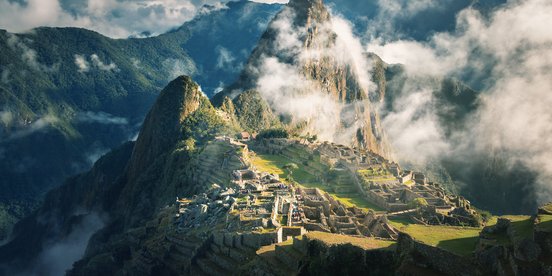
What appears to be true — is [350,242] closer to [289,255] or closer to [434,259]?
[289,255]

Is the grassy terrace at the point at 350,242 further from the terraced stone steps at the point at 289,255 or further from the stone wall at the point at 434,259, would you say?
the stone wall at the point at 434,259

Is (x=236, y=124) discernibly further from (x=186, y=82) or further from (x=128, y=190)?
(x=128, y=190)

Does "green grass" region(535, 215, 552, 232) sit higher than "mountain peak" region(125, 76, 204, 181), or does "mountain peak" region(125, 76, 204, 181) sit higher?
"mountain peak" region(125, 76, 204, 181)

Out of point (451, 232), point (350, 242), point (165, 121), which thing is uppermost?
point (165, 121)

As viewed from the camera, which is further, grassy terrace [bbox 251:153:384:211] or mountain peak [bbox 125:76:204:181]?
mountain peak [bbox 125:76:204:181]

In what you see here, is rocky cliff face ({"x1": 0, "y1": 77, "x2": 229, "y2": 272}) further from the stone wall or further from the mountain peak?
the stone wall

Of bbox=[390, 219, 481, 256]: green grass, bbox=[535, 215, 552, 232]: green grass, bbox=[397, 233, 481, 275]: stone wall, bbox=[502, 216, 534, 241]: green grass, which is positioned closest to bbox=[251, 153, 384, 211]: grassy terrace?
bbox=[390, 219, 481, 256]: green grass

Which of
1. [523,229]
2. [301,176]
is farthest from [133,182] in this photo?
[523,229]

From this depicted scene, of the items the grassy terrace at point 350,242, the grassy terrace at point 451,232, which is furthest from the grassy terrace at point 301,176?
the grassy terrace at point 350,242

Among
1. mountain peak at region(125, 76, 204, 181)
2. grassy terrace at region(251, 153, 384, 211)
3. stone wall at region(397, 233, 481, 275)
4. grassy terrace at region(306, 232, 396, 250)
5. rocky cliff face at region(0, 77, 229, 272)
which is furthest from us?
mountain peak at region(125, 76, 204, 181)

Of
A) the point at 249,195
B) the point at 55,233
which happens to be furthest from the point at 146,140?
the point at 249,195
